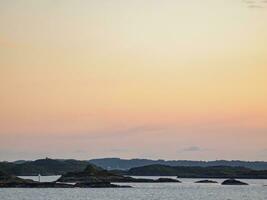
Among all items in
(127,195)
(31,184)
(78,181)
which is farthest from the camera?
(78,181)

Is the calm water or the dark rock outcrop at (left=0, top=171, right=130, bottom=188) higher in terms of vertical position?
the dark rock outcrop at (left=0, top=171, right=130, bottom=188)

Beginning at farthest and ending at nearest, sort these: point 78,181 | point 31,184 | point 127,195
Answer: point 78,181 → point 31,184 → point 127,195

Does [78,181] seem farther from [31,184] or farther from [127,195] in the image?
[127,195]

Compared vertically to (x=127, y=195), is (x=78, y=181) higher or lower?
higher

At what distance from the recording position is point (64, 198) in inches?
4636

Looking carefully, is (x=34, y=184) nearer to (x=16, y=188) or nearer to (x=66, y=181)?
(x=16, y=188)

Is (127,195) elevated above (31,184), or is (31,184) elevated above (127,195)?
(31,184)

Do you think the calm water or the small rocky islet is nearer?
the calm water

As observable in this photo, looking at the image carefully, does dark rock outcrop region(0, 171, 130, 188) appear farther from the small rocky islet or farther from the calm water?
the calm water

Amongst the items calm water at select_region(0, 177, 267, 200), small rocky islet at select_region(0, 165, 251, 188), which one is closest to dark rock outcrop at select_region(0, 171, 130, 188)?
small rocky islet at select_region(0, 165, 251, 188)

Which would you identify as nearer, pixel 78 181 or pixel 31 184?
pixel 31 184

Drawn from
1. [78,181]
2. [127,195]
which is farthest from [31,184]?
[127,195]

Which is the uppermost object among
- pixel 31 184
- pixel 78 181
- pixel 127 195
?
pixel 78 181

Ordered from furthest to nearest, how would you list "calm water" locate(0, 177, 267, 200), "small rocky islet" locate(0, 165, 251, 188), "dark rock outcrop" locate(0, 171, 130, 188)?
"small rocky islet" locate(0, 165, 251, 188)
"dark rock outcrop" locate(0, 171, 130, 188)
"calm water" locate(0, 177, 267, 200)
